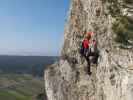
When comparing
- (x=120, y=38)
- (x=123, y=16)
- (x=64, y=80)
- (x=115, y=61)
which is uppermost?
(x=123, y=16)

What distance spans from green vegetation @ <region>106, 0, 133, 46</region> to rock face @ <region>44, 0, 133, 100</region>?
1.06 meters

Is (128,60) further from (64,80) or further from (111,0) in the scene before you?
(64,80)

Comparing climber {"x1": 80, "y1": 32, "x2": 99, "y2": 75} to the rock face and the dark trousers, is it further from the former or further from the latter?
the rock face

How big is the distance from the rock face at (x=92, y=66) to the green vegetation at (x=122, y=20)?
106 cm

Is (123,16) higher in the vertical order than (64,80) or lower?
higher

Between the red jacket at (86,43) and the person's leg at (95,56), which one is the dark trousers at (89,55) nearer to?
the person's leg at (95,56)

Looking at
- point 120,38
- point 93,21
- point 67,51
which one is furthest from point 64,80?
point 120,38

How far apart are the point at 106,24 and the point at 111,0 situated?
293 cm

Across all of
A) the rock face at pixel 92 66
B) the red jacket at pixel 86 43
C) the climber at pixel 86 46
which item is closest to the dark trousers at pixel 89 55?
the climber at pixel 86 46

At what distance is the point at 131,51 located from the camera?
2931 centimetres

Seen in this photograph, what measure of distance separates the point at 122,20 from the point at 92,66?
6.83 meters

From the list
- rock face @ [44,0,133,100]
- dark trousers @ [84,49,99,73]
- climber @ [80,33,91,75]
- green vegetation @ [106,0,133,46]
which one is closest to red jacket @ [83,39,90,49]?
climber @ [80,33,91,75]

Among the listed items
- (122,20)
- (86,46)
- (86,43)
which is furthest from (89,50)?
(122,20)

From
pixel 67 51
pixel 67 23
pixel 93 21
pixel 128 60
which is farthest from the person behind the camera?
pixel 67 23
